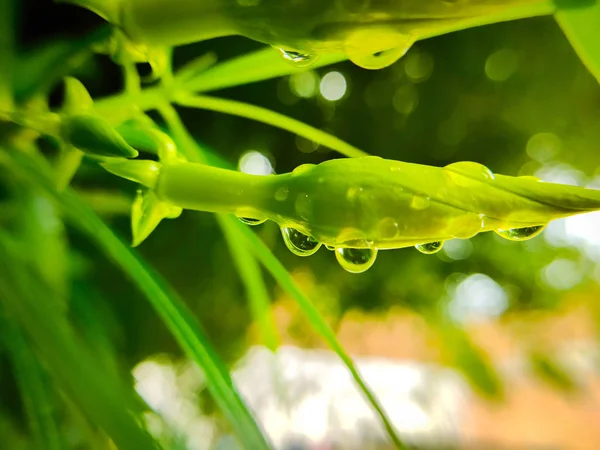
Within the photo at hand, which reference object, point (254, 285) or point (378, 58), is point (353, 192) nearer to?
point (378, 58)

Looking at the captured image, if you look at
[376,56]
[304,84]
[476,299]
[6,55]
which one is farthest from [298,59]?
[476,299]

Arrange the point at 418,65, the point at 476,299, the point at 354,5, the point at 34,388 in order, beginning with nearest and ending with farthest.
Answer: the point at 354,5
the point at 34,388
the point at 418,65
the point at 476,299

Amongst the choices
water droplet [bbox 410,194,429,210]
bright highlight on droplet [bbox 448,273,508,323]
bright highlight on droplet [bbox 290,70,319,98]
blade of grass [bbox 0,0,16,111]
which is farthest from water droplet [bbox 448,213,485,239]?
bright highlight on droplet [bbox 448,273,508,323]

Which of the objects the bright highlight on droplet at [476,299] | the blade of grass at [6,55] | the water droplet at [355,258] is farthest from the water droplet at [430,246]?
the bright highlight on droplet at [476,299]

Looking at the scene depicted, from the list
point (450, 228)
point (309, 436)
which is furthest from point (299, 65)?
point (309, 436)

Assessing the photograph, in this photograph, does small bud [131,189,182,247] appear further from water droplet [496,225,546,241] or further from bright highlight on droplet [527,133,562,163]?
bright highlight on droplet [527,133,562,163]

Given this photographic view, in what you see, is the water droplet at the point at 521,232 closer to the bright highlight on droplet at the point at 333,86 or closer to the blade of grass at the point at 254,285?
the blade of grass at the point at 254,285

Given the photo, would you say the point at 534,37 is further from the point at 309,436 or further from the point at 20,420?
the point at 309,436

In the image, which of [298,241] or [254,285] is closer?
[298,241]
